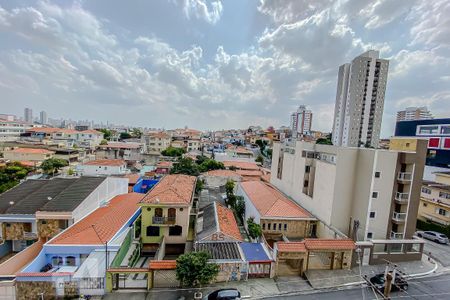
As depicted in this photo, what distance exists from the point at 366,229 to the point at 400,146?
1086 centimetres

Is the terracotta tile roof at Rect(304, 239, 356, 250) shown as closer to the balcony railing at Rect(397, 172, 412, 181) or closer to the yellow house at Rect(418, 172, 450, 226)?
the balcony railing at Rect(397, 172, 412, 181)

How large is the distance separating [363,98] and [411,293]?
7774 cm

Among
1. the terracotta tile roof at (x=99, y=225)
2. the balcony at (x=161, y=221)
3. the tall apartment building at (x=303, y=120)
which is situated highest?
the tall apartment building at (x=303, y=120)

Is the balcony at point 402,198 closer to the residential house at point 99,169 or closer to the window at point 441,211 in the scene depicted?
the window at point 441,211

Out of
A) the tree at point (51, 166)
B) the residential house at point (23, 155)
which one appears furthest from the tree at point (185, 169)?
the residential house at point (23, 155)

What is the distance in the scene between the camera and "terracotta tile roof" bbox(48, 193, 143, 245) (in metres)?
18.2

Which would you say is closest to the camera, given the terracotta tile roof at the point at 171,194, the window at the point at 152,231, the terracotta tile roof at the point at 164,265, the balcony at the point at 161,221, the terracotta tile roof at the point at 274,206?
the terracotta tile roof at the point at 164,265

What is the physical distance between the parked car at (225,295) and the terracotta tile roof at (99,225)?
9641mm

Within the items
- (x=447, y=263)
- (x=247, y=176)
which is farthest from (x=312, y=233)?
(x=247, y=176)

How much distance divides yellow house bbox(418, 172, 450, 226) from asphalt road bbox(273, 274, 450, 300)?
52.0ft

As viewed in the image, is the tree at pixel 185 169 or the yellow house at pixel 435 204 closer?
the yellow house at pixel 435 204

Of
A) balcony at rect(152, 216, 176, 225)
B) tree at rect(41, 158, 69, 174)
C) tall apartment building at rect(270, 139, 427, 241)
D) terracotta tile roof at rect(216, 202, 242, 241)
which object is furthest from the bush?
tree at rect(41, 158, 69, 174)

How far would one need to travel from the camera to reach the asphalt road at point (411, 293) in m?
16.1

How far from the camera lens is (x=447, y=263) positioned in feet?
71.8
